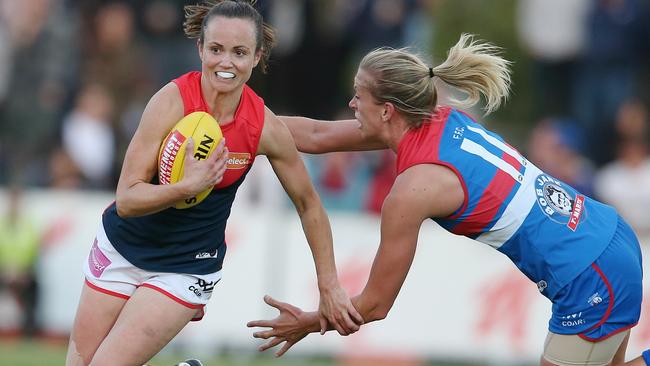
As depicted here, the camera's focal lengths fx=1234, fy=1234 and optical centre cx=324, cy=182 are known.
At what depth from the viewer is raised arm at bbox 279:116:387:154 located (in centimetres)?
664

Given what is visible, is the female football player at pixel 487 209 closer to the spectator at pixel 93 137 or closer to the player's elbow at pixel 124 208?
the player's elbow at pixel 124 208

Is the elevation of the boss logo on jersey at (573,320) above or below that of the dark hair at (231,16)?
below

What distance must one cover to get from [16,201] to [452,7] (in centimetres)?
683

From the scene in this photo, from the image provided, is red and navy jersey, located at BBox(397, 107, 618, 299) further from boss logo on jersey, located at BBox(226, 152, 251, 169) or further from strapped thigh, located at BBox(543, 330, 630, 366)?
boss logo on jersey, located at BBox(226, 152, 251, 169)

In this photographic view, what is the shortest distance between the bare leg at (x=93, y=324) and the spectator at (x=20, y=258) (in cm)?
526

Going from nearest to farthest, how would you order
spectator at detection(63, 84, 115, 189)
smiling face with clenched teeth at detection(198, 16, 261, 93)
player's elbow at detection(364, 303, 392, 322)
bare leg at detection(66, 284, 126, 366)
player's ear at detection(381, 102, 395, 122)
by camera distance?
smiling face with clenched teeth at detection(198, 16, 261, 93), player's ear at detection(381, 102, 395, 122), player's elbow at detection(364, 303, 392, 322), bare leg at detection(66, 284, 126, 366), spectator at detection(63, 84, 115, 189)

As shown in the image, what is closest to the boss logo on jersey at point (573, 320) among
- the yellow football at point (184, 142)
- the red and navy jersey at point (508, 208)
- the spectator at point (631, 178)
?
the red and navy jersey at point (508, 208)

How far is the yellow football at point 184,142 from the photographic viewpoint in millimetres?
5719

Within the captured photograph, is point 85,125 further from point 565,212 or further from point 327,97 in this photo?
point 565,212

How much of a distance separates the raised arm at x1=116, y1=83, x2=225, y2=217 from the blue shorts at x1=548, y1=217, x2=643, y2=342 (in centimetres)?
176

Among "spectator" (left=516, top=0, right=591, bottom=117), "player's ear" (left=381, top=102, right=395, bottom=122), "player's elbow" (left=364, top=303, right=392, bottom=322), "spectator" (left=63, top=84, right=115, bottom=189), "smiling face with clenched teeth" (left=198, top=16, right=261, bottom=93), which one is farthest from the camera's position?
"spectator" (left=516, top=0, right=591, bottom=117)

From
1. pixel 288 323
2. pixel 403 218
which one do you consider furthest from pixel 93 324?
pixel 403 218

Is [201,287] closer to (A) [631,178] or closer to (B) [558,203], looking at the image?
(B) [558,203]

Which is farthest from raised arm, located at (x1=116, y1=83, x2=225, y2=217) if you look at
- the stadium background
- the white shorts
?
the stadium background
